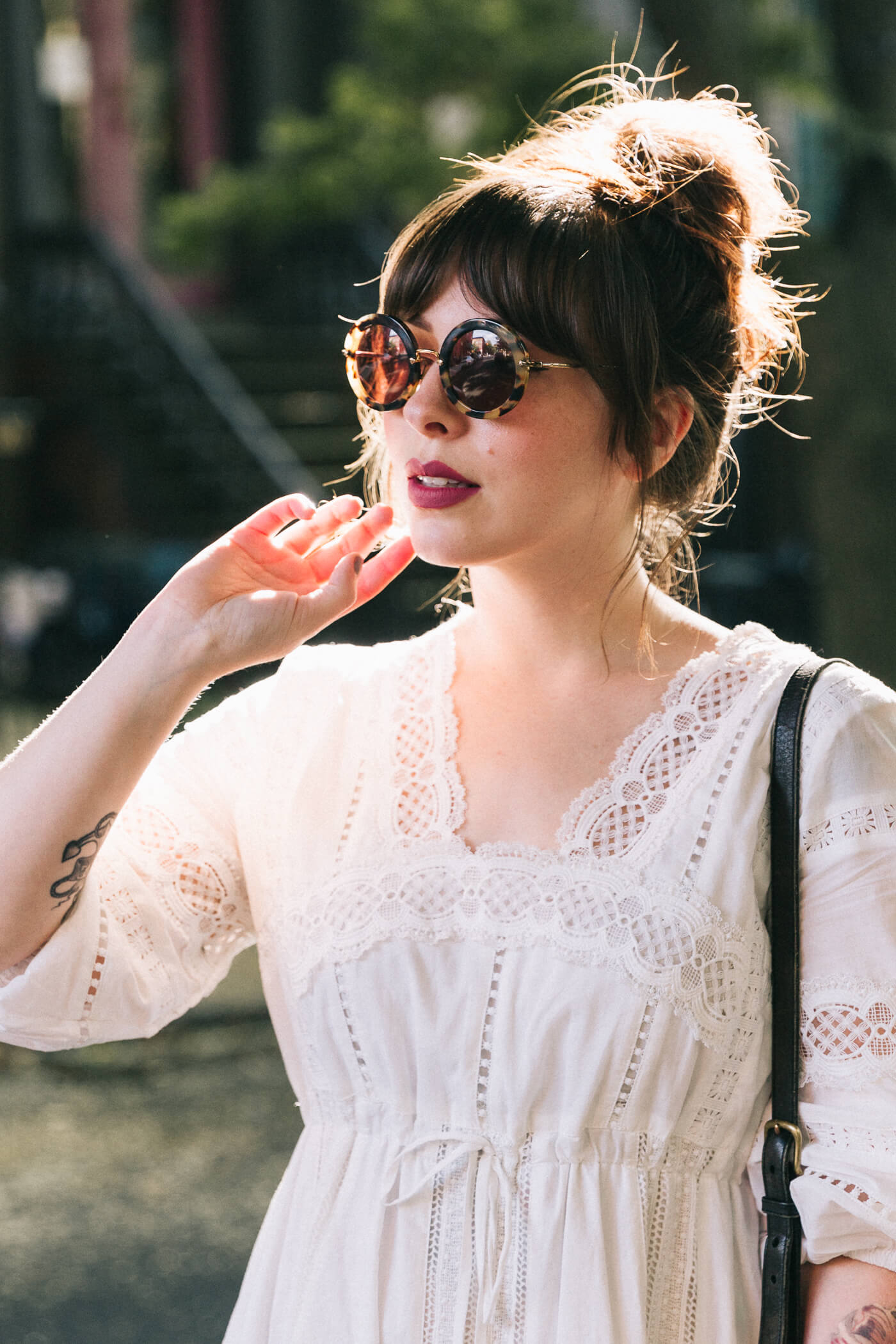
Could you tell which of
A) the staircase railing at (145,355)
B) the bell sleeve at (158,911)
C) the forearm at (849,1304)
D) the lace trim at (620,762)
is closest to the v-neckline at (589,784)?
the lace trim at (620,762)

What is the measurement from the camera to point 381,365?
4.68 feet

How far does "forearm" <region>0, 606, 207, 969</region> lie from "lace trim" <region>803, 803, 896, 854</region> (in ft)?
1.90

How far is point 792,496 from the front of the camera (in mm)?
6590

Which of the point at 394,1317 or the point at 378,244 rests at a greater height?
the point at 378,244

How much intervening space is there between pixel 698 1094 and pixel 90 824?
1.98 ft

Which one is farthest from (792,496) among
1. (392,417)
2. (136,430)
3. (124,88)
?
(124,88)

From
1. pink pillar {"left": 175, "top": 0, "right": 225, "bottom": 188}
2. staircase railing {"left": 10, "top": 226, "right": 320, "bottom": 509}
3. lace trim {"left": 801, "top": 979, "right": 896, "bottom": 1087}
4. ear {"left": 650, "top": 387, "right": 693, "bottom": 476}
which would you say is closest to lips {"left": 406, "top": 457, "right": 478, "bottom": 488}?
ear {"left": 650, "top": 387, "right": 693, "bottom": 476}

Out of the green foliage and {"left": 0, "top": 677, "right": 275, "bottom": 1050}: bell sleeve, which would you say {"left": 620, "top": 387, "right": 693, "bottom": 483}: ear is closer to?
{"left": 0, "top": 677, "right": 275, "bottom": 1050}: bell sleeve

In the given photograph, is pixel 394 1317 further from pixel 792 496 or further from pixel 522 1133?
pixel 792 496

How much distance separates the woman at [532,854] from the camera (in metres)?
1.33

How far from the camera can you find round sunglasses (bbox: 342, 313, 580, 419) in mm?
1356

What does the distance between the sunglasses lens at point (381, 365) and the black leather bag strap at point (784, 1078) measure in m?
0.49

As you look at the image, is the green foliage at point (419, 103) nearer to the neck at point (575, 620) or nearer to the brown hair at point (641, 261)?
the brown hair at point (641, 261)

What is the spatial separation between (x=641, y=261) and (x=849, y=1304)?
0.96m
